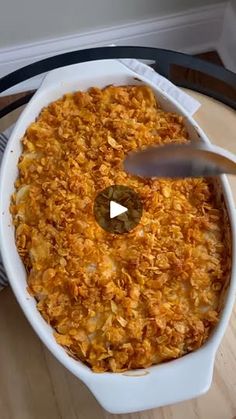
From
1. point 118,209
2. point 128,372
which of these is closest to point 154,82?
point 118,209

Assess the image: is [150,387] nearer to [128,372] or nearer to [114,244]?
[128,372]

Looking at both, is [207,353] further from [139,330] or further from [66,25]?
[66,25]

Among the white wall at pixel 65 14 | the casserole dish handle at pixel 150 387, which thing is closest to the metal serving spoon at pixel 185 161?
the casserole dish handle at pixel 150 387

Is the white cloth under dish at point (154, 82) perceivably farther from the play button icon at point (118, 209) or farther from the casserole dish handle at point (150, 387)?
the casserole dish handle at point (150, 387)

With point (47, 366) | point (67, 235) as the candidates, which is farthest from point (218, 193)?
point (47, 366)

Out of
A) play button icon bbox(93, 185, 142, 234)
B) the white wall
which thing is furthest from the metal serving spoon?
the white wall

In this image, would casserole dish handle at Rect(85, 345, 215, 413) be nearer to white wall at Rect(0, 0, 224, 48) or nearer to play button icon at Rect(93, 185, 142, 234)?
play button icon at Rect(93, 185, 142, 234)

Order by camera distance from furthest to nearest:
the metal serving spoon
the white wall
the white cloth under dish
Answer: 1. the white wall
2. the white cloth under dish
3. the metal serving spoon
